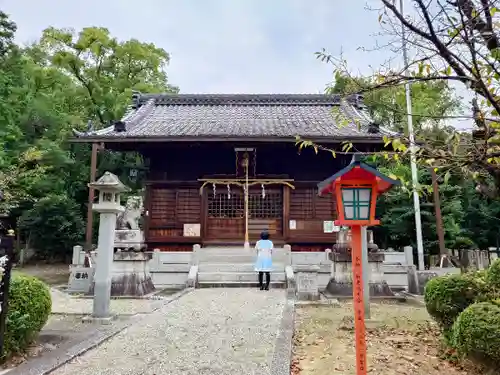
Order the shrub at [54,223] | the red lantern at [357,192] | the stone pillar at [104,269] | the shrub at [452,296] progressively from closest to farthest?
the red lantern at [357,192] → the shrub at [452,296] → the stone pillar at [104,269] → the shrub at [54,223]

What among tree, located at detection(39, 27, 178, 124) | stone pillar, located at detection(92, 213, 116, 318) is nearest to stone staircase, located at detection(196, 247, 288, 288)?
stone pillar, located at detection(92, 213, 116, 318)

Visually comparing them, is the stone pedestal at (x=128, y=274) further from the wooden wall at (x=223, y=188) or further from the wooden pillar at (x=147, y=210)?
the wooden pillar at (x=147, y=210)

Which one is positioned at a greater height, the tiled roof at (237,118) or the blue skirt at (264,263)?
the tiled roof at (237,118)

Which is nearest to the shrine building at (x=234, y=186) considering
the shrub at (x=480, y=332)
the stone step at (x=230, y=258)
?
the stone step at (x=230, y=258)

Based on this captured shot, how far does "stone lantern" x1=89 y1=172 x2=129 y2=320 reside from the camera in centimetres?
726

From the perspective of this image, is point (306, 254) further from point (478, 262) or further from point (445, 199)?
point (445, 199)

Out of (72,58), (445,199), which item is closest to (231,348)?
(445,199)

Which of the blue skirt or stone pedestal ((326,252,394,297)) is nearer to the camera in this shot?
stone pedestal ((326,252,394,297))

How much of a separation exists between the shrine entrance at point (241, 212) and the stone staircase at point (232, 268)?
4.96 feet

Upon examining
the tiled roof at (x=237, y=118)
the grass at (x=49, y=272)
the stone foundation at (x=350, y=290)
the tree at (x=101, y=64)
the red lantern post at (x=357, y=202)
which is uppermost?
the tree at (x=101, y=64)

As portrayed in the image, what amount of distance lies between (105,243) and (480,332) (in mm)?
6390

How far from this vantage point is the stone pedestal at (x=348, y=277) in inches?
416

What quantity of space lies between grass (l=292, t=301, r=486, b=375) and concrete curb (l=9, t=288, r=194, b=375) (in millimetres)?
2854

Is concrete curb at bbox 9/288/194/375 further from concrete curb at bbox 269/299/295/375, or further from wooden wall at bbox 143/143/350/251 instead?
wooden wall at bbox 143/143/350/251
